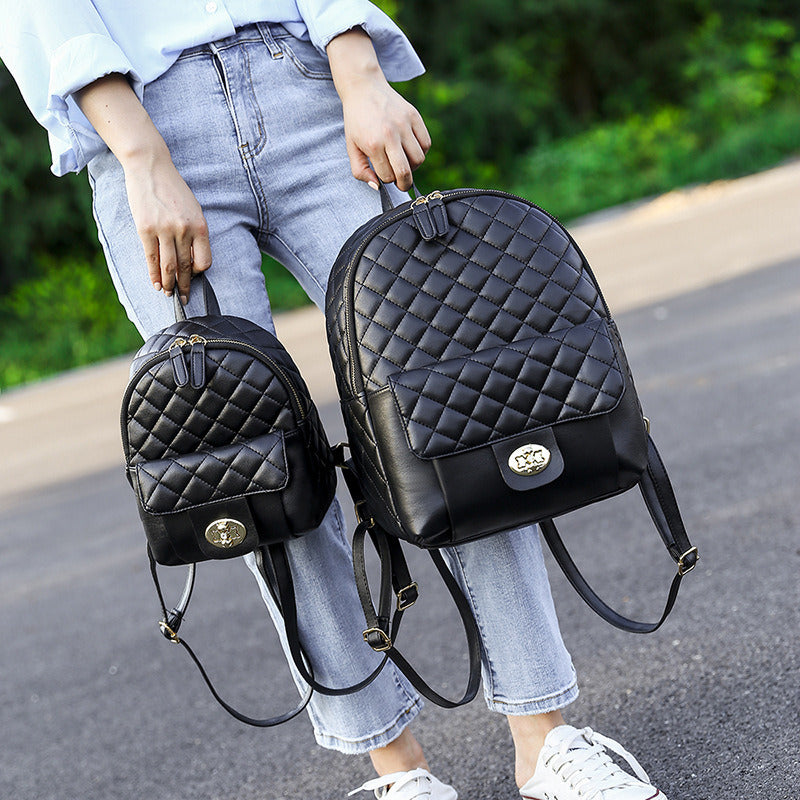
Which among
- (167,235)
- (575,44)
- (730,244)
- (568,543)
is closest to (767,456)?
(568,543)

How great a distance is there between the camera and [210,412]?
65.5 inches

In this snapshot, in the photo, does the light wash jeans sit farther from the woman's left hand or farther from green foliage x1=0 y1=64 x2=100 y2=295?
green foliage x1=0 y1=64 x2=100 y2=295

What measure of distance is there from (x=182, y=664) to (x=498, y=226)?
76.9 inches

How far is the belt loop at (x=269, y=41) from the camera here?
1.79 metres

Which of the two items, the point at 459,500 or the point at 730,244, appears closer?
the point at 459,500

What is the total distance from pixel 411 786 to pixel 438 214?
0.99 metres

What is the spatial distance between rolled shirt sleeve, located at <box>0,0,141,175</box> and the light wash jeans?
6 centimetres

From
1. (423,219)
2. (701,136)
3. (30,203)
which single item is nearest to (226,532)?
(423,219)

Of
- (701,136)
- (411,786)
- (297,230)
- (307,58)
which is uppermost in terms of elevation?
(307,58)

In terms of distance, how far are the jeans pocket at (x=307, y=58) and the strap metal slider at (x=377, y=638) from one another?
92cm

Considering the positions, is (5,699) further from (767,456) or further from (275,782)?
(767,456)

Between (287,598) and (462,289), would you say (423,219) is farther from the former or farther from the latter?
(287,598)

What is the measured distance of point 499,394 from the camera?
157 centimetres

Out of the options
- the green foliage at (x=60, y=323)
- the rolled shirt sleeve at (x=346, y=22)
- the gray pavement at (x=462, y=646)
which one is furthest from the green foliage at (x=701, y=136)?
the rolled shirt sleeve at (x=346, y=22)
